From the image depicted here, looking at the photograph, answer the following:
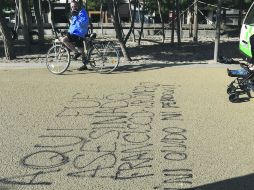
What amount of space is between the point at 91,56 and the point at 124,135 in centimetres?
456

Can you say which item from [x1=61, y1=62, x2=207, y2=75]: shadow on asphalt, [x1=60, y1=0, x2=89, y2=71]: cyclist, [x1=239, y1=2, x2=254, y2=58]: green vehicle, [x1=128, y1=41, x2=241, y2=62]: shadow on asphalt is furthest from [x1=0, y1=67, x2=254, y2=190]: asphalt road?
[x1=128, y1=41, x2=241, y2=62]: shadow on asphalt

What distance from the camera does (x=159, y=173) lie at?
4273mm

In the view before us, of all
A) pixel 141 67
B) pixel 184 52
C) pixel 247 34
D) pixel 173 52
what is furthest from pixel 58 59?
pixel 184 52

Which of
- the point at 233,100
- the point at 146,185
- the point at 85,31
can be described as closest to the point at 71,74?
the point at 85,31

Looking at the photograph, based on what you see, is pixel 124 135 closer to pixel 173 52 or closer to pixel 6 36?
pixel 6 36

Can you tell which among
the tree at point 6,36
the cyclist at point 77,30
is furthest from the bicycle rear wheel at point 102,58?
the tree at point 6,36

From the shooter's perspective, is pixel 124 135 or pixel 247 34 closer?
pixel 124 135

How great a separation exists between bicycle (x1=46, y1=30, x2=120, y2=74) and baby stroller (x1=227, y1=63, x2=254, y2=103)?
3.13m

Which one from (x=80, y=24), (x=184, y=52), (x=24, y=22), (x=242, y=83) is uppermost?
(x=80, y=24)

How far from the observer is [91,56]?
31.8 feet

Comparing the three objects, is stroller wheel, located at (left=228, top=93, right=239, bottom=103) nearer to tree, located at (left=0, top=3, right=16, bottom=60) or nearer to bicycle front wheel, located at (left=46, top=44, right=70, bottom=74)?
bicycle front wheel, located at (left=46, top=44, right=70, bottom=74)

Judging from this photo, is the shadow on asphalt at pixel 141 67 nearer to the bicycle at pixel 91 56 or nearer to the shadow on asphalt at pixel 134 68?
the shadow on asphalt at pixel 134 68

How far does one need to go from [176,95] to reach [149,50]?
23.8 feet

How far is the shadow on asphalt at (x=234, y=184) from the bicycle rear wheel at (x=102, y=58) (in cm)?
573
